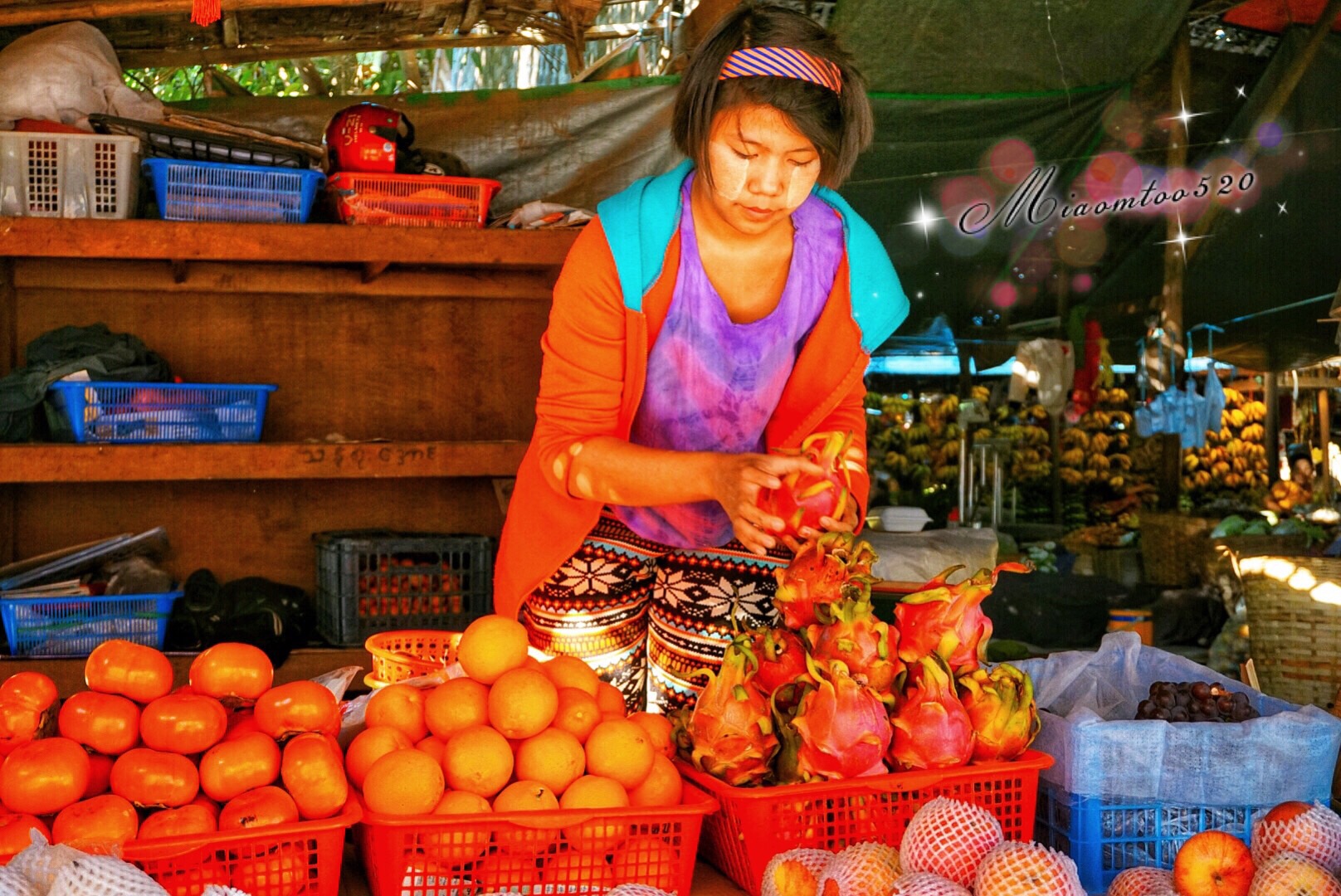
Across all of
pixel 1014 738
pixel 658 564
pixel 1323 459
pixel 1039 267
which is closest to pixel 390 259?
pixel 658 564

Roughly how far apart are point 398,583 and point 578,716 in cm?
273

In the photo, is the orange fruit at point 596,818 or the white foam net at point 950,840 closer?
the white foam net at point 950,840

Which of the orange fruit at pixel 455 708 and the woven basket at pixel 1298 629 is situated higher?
the orange fruit at pixel 455 708

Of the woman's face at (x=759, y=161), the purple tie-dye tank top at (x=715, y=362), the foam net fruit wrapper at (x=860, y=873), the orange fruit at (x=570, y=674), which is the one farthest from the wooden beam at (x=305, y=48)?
the foam net fruit wrapper at (x=860, y=873)

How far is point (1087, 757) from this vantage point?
176 cm

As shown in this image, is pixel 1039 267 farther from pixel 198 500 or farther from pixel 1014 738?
pixel 1014 738

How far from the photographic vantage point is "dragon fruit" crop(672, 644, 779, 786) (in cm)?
166

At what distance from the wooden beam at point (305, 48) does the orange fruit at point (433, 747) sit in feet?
11.9

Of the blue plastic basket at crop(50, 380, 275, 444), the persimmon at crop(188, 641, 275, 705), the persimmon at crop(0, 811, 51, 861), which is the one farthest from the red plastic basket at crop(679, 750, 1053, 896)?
the blue plastic basket at crop(50, 380, 275, 444)

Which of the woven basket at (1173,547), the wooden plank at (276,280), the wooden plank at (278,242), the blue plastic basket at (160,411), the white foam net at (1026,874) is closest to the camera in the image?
the white foam net at (1026,874)

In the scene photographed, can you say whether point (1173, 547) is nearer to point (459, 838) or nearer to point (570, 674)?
point (570, 674)

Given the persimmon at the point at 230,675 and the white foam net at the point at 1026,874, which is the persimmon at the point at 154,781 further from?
the white foam net at the point at 1026,874

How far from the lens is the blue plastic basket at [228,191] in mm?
3959

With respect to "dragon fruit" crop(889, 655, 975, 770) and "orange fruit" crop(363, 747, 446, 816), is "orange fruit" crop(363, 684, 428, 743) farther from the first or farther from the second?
"dragon fruit" crop(889, 655, 975, 770)
